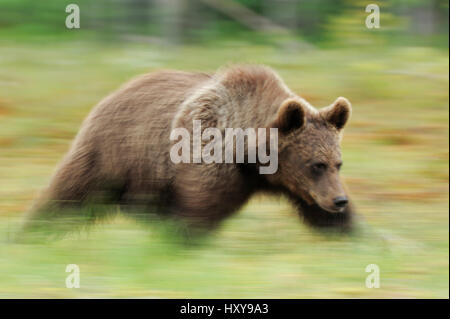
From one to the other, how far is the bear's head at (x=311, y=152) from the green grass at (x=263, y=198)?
1.69 ft

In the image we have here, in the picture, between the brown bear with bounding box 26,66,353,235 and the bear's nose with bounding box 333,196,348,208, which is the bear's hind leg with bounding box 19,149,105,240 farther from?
the bear's nose with bounding box 333,196,348,208

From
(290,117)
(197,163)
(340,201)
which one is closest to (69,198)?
(197,163)

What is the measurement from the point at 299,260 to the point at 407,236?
1.45 meters

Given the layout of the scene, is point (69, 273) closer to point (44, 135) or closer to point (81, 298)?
point (81, 298)

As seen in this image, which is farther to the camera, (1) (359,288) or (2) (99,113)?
(2) (99,113)

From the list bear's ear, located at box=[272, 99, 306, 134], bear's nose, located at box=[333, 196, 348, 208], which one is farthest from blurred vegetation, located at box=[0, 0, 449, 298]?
bear's ear, located at box=[272, 99, 306, 134]

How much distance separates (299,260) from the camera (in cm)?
614

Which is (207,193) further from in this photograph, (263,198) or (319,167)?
(263,198)

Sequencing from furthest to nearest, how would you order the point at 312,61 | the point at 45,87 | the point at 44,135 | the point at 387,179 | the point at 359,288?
the point at 312,61 < the point at 45,87 < the point at 44,135 < the point at 387,179 < the point at 359,288

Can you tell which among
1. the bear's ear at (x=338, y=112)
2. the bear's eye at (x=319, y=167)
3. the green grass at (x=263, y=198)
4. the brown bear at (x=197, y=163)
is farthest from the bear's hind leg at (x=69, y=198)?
the bear's ear at (x=338, y=112)

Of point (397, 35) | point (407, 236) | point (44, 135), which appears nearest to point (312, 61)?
point (397, 35)

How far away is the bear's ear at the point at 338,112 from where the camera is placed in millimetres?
6098

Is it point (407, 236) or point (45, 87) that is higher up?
point (45, 87)

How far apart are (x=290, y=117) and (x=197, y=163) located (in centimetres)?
74
